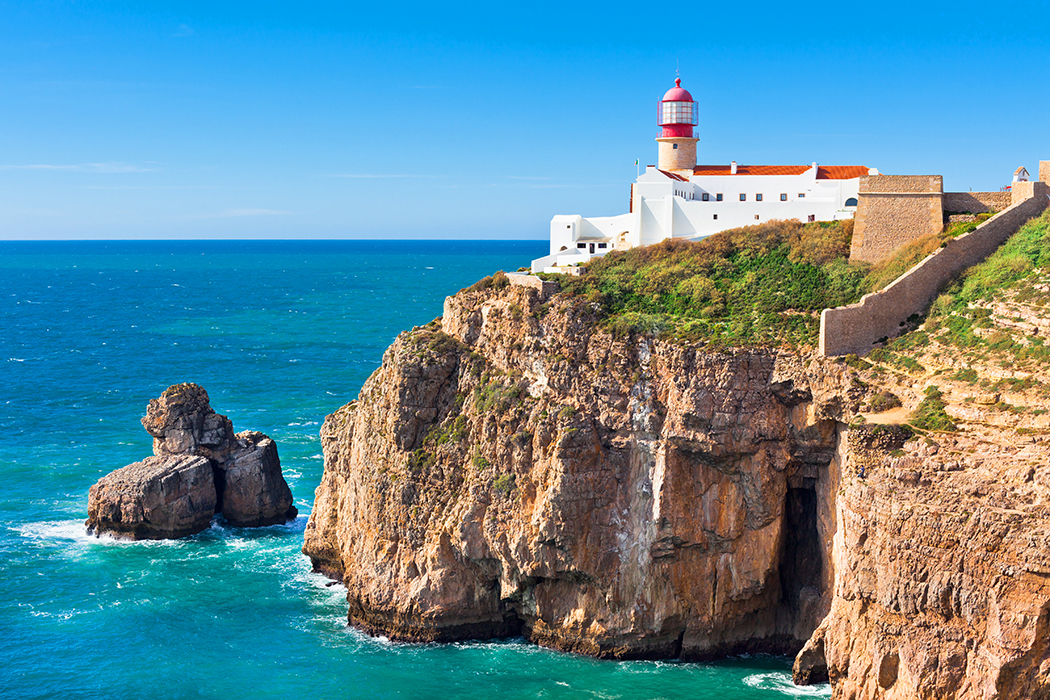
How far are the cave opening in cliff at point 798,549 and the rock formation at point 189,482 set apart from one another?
25982 millimetres

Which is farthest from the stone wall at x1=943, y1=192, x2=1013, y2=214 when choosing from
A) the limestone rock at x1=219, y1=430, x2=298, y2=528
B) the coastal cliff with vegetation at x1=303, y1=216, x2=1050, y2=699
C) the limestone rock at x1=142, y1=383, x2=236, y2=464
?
the limestone rock at x1=142, y1=383, x2=236, y2=464

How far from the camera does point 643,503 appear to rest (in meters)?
35.8

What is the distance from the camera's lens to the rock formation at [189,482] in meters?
48.5

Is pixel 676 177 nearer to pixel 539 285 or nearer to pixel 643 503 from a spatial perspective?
pixel 539 285

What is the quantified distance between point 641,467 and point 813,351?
7.31m

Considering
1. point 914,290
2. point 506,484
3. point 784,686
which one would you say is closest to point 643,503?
point 506,484

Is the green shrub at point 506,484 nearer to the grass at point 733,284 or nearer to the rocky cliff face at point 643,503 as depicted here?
the rocky cliff face at point 643,503

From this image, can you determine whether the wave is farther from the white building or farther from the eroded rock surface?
the white building

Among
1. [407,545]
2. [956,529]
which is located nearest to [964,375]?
[956,529]

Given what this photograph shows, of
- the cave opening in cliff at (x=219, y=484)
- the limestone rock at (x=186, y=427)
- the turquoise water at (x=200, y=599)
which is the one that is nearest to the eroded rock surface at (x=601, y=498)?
the turquoise water at (x=200, y=599)

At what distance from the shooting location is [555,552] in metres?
36.2

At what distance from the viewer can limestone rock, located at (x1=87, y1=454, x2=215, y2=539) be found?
48.4 metres

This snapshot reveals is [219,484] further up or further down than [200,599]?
further up

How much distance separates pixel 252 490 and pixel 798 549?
27143 mm
